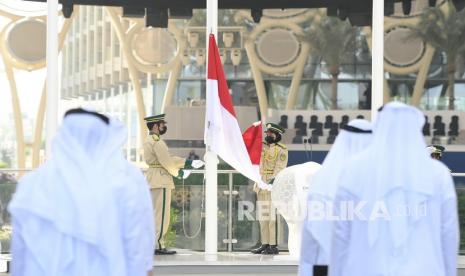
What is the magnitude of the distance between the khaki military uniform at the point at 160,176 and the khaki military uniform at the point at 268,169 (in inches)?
40.0

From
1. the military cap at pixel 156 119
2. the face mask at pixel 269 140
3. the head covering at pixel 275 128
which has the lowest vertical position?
the face mask at pixel 269 140

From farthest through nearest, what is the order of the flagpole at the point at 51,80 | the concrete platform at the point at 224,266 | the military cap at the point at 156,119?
the military cap at the point at 156,119, the concrete platform at the point at 224,266, the flagpole at the point at 51,80

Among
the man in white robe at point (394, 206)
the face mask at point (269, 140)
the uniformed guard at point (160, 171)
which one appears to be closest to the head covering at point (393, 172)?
the man in white robe at point (394, 206)

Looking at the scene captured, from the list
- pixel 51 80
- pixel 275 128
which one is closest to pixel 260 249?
pixel 275 128


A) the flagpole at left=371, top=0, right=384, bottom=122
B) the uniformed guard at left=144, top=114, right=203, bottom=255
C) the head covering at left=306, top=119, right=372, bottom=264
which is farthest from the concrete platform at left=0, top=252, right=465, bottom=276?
→ the head covering at left=306, top=119, right=372, bottom=264

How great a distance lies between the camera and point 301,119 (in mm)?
30422

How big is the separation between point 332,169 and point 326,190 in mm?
124

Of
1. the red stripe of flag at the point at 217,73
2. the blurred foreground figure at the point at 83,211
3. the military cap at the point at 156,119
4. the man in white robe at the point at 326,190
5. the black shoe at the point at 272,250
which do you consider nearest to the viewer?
the blurred foreground figure at the point at 83,211

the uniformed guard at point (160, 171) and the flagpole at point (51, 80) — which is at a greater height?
the flagpole at point (51, 80)

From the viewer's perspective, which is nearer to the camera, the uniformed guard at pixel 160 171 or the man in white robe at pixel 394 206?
the man in white robe at pixel 394 206

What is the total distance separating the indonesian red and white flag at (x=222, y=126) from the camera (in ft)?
37.2

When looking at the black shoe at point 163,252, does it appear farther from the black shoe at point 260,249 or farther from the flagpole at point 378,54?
the flagpole at point 378,54

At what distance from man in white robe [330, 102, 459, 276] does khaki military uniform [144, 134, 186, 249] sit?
6.18 meters

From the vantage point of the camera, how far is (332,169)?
609 cm
